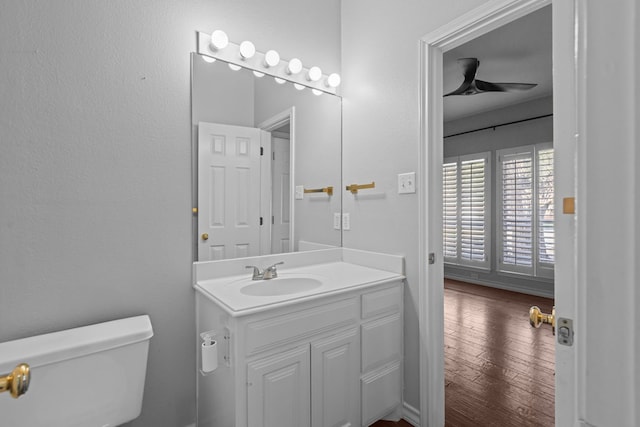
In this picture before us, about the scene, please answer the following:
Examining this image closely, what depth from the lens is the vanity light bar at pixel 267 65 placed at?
5.48 feet

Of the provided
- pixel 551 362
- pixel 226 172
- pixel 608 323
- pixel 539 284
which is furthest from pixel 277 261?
pixel 539 284

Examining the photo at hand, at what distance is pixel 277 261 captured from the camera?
1.97 m

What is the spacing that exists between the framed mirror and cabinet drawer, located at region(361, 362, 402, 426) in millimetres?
867

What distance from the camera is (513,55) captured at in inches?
118

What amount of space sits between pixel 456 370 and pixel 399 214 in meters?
1.34

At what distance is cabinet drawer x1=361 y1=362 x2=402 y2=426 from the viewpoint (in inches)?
63.5

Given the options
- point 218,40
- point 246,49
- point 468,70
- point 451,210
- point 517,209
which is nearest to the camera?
point 218,40

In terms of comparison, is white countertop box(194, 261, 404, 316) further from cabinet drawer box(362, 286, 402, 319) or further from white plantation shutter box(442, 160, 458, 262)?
white plantation shutter box(442, 160, 458, 262)

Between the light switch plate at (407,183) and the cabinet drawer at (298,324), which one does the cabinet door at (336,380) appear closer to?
the cabinet drawer at (298,324)

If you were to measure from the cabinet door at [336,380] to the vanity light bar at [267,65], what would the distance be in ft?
4.98

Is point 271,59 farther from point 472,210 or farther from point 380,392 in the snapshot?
point 472,210

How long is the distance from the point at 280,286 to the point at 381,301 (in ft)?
1.83

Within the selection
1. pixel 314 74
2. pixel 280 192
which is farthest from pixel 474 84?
pixel 280 192

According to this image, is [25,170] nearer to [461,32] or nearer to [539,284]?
[461,32]
